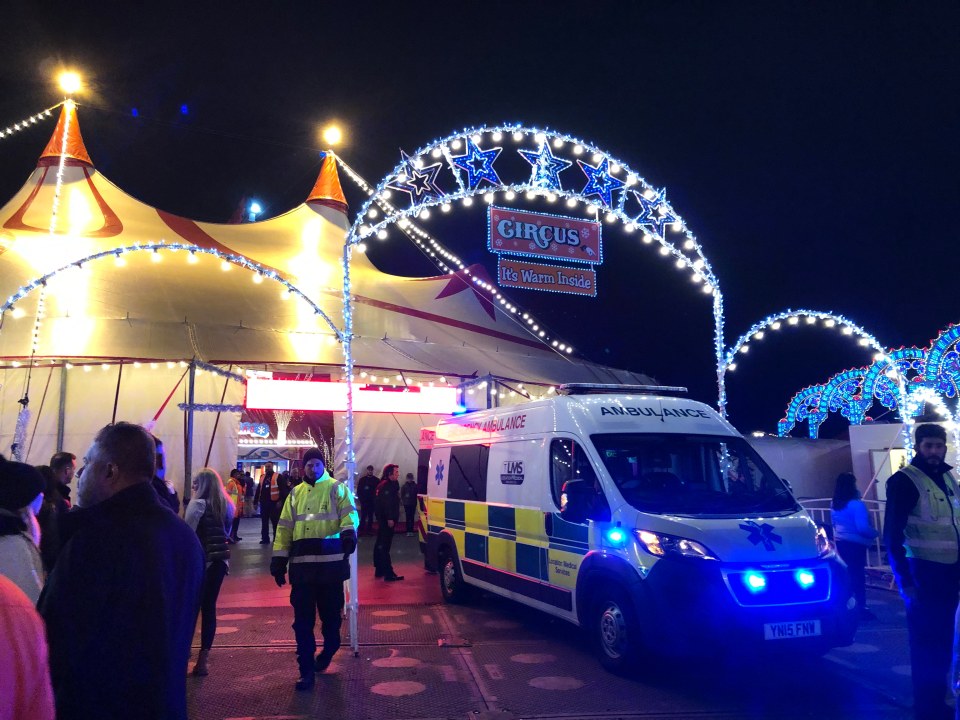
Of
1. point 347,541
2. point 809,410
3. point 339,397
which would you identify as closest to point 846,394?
point 809,410

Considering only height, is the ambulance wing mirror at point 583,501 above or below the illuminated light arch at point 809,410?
below

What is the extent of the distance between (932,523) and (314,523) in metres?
4.18

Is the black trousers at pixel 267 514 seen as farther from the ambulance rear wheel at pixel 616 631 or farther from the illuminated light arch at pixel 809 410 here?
the illuminated light arch at pixel 809 410

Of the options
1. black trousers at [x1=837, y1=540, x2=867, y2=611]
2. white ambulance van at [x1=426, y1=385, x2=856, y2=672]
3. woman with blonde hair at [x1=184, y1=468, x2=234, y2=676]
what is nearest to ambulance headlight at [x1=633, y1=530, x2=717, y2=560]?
white ambulance van at [x1=426, y1=385, x2=856, y2=672]

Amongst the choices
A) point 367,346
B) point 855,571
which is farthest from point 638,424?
point 367,346

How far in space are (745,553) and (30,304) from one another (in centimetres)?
1554

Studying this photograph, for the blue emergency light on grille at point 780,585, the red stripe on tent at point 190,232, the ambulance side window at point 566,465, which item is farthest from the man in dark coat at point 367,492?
the blue emergency light on grille at point 780,585

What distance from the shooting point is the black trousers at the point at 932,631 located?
4090 mm

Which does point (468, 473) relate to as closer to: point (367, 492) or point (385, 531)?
point (385, 531)

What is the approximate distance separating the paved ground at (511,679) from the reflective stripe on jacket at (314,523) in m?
0.95

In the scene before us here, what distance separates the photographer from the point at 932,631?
4223mm

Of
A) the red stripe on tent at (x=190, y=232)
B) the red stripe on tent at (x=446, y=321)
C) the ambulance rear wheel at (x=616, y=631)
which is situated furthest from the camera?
the red stripe on tent at (x=190, y=232)

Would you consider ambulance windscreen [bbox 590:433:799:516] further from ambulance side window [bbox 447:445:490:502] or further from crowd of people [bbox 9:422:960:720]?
ambulance side window [bbox 447:445:490:502]

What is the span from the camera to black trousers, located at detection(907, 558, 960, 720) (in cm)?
409
